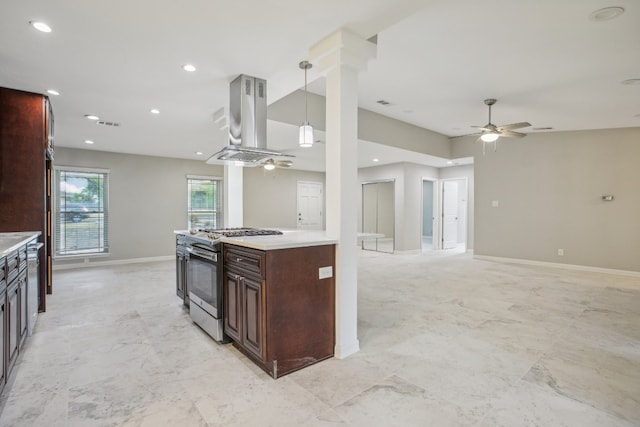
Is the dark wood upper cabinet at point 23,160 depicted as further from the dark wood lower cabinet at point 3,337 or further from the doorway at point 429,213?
the doorway at point 429,213

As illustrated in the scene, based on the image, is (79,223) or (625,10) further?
(79,223)

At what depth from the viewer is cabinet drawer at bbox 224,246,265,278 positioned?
91.9 inches

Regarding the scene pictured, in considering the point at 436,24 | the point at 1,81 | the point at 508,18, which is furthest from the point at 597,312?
the point at 1,81

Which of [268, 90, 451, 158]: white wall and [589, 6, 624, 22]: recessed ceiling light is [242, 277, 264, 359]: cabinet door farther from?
[589, 6, 624, 22]: recessed ceiling light

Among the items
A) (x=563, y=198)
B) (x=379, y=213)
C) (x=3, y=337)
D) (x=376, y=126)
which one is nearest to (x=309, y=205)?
(x=379, y=213)

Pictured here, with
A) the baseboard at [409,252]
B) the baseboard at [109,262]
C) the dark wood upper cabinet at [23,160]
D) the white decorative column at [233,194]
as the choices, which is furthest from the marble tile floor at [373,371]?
the baseboard at [409,252]

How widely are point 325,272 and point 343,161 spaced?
0.90 meters

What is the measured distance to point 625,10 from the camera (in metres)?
2.51

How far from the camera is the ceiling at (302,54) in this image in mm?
2340

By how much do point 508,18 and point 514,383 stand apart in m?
2.88

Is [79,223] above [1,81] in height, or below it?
below

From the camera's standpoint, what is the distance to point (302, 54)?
295cm

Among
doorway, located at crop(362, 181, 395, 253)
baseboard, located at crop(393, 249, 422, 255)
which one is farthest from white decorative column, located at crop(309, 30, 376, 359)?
doorway, located at crop(362, 181, 395, 253)

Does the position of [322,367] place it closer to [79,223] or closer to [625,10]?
[625,10]
